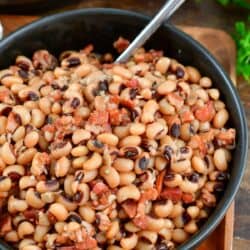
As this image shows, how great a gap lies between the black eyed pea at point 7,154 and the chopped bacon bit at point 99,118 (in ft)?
0.61

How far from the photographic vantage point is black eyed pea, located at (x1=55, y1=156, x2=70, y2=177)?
1.37 meters

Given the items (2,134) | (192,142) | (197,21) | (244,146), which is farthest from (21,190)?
(197,21)

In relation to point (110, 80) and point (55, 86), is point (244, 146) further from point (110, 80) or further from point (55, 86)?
point (55, 86)

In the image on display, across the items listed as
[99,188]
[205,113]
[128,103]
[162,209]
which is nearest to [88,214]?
[99,188]

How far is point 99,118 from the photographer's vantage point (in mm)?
1396

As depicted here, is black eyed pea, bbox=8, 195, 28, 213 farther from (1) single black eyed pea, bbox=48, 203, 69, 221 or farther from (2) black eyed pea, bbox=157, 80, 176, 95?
(2) black eyed pea, bbox=157, 80, 176, 95

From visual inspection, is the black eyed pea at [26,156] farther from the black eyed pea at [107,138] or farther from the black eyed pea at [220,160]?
the black eyed pea at [220,160]

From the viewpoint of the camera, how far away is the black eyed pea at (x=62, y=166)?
4.49ft

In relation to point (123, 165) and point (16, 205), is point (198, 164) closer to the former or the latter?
point (123, 165)

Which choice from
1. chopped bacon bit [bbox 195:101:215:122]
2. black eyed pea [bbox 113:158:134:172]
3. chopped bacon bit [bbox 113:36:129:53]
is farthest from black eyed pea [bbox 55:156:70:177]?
chopped bacon bit [bbox 113:36:129:53]

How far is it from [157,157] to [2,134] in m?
0.36

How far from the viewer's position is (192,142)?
1.44 meters

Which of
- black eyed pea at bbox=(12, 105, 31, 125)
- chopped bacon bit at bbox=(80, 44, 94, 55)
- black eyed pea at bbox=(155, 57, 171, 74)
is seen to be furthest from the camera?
chopped bacon bit at bbox=(80, 44, 94, 55)

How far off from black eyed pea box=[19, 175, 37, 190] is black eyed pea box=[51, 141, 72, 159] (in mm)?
68
